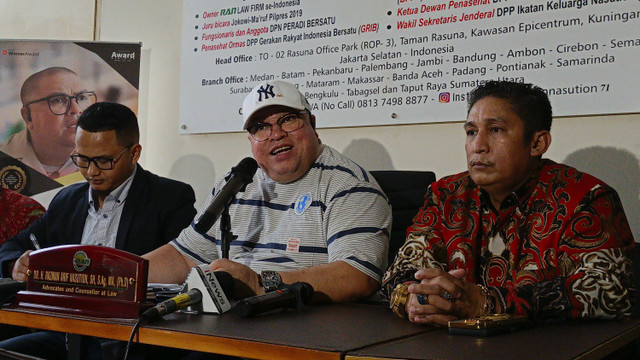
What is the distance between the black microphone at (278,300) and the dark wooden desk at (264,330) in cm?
2

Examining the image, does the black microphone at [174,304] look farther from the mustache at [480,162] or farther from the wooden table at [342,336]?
the mustache at [480,162]

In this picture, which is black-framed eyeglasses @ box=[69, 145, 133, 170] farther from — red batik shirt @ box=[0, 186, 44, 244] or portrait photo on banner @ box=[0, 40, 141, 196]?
portrait photo on banner @ box=[0, 40, 141, 196]

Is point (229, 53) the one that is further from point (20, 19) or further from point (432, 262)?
point (432, 262)

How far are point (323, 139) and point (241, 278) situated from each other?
1.42 meters

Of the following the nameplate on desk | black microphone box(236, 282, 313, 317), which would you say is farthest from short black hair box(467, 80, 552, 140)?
the nameplate on desk

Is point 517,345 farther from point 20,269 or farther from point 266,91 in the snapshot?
point 20,269

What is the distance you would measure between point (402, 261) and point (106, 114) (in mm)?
1494

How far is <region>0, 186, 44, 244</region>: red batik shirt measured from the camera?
2.94 meters

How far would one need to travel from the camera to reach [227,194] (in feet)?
5.74

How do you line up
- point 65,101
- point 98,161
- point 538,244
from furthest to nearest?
1. point 65,101
2. point 98,161
3. point 538,244

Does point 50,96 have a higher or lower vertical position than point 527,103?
higher

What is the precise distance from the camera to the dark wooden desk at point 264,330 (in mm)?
1118

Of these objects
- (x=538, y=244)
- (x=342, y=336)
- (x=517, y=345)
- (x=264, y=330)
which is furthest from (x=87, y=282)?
(x=538, y=244)

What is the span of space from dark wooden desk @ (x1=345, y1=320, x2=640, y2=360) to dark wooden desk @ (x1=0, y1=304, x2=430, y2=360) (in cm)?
5
